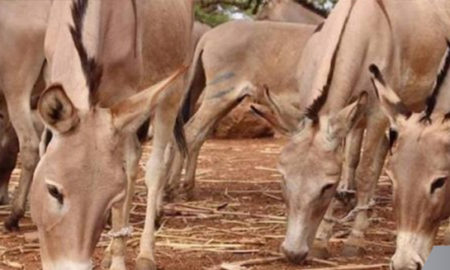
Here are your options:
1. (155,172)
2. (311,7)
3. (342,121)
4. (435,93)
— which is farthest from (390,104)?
(311,7)

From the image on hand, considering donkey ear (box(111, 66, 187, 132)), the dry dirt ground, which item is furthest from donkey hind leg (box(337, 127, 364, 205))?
donkey ear (box(111, 66, 187, 132))

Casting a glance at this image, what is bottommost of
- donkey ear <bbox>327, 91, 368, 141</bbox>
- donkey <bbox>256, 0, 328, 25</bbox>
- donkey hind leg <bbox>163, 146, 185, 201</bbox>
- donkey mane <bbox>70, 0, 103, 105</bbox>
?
donkey hind leg <bbox>163, 146, 185, 201</bbox>

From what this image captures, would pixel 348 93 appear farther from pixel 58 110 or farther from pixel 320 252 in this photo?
pixel 58 110

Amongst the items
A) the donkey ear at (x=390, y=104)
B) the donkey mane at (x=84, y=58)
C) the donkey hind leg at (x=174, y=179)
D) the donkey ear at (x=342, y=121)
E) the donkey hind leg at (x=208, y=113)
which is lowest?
the donkey hind leg at (x=174, y=179)

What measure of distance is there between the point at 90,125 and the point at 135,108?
229 millimetres

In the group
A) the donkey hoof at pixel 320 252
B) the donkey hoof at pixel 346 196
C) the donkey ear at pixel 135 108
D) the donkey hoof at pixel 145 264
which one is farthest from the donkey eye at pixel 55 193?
the donkey hoof at pixel 346 196

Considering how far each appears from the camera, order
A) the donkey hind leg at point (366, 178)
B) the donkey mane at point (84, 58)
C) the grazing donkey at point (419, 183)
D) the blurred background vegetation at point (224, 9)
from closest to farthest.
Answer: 1. the donkey mane at point (84, 58)
2. the grazing donkey at point (419, 183)
3. the donkey hind leg at point (366, 178)
4. the blurred background vegetation at point (224, 9)

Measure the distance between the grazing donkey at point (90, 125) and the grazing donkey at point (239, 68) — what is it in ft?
13.1

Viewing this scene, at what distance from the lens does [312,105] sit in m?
6.48

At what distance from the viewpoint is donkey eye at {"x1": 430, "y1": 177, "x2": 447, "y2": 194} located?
5.59 m

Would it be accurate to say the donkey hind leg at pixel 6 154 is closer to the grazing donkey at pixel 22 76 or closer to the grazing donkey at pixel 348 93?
the grazing donkey at pixel 22 76

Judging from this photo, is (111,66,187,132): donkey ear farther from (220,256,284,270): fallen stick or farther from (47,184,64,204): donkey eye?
(220,256,284,270): fallen stick

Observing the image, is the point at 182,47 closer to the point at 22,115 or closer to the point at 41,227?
the point at 22,115

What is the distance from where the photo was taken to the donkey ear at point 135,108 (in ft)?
15.4
